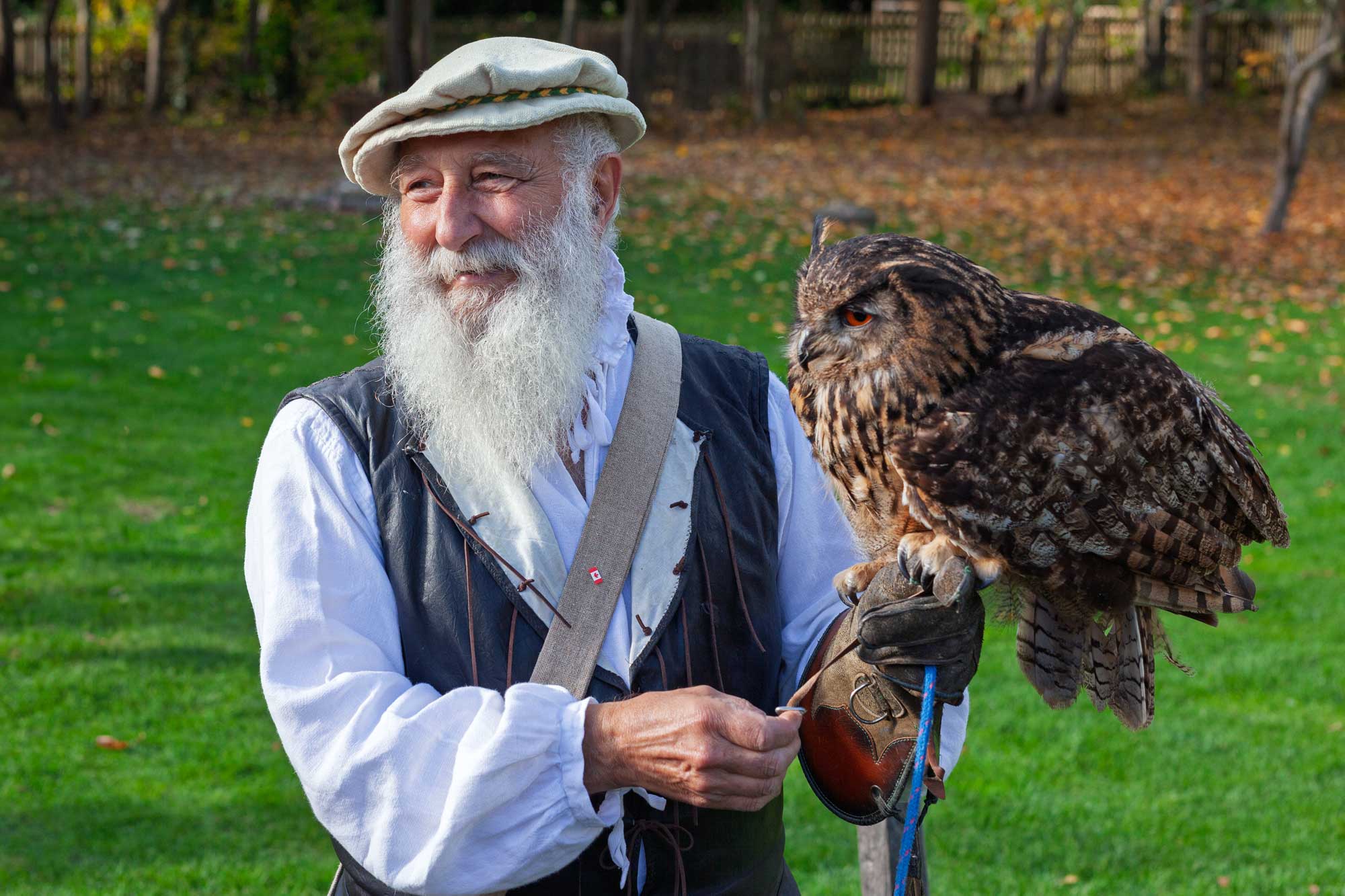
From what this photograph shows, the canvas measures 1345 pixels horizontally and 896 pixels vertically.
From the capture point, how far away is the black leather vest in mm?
2156

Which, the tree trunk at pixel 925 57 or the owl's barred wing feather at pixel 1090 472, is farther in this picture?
the tree trunk at pixel 925 57

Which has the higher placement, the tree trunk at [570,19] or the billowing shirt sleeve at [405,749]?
the tree trunk at [570,19]

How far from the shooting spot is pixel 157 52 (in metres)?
20.0

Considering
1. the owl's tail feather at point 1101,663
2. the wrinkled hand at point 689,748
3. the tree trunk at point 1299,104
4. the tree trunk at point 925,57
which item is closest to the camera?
the wrinkled hand at point 689,748

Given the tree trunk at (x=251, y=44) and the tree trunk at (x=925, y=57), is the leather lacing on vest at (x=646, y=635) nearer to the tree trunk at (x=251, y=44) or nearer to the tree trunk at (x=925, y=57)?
the tree trunk at (x=251, y=44)

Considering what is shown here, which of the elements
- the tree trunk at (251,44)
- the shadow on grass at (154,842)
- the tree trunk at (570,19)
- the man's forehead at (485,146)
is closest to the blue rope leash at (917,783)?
the man's forehead at (485,146)

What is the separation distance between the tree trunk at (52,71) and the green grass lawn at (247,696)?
9.14m

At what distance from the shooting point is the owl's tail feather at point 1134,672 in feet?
8.04

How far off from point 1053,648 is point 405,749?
126 centimetres

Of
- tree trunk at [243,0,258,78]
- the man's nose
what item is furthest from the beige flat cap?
tree trunk at [243,0,258,78]

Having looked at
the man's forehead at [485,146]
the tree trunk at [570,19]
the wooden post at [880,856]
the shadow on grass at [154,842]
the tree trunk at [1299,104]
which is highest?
the tree trunk at [570,19]

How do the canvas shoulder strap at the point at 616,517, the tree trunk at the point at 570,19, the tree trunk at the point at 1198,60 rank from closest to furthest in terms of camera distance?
the canvas shoulder strap at the point at 616,517, the tree trunk at the point at 570,19, the tree trunk at the point at 1198,60

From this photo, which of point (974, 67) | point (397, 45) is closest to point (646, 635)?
point (397, 45)

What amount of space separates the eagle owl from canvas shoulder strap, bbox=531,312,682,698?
25 centimetres
